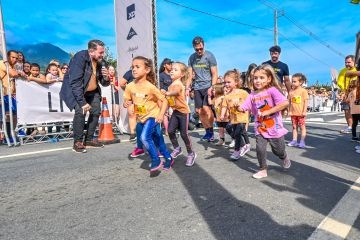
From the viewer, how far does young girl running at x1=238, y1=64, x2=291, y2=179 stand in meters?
4.05

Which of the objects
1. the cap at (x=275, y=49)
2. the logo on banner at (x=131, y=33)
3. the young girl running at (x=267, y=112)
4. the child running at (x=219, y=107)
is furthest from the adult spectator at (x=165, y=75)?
the young girl running at (x=267, y=112)

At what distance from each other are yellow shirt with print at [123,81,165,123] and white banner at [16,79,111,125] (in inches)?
163

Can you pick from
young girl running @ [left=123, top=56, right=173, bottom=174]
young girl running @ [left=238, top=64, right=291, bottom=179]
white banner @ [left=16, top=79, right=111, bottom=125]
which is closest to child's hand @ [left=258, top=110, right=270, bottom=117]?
young girl running @ [left=238, top=64, right=291, bottom=179]

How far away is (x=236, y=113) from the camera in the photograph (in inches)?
215

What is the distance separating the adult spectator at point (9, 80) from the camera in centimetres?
707

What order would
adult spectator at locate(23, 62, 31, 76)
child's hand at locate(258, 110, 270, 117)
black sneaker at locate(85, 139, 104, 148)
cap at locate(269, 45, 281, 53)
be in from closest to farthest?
child's hand at locate(258, 110, 270, 117) < black sneaker at locate(85, 139, 104, 148) < cap at locate(269, 45, 281, 53) < adult spectator at locate(23, 62, 31, 76)

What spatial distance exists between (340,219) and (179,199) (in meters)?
1.40

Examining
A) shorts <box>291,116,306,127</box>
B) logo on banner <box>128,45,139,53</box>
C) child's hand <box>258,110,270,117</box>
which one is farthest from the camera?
logo on banner <box>128,45,139,53</box>

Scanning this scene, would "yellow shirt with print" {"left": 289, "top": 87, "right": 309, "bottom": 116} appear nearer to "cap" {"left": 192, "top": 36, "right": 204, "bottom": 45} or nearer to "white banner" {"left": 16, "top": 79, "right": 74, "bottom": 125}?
"cap" {"left": 192, "top": 36, "right": 204, "bottom": 45}

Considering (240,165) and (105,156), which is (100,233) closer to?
(240,165)

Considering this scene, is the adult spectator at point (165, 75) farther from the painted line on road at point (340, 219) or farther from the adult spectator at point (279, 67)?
the painted line on road at point (340, 219)

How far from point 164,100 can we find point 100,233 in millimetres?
2368

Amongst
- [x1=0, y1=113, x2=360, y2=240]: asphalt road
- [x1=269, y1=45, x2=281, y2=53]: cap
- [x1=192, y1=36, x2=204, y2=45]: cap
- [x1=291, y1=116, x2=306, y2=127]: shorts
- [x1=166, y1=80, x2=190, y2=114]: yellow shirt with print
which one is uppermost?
[x1=192, y1=36, x2=204, y2=45]: cap

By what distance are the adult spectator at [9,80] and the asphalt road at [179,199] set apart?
2.60 meters
